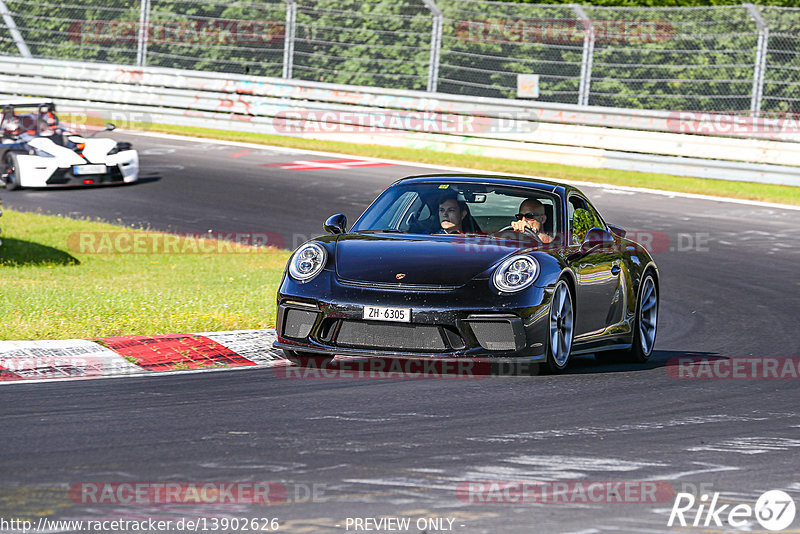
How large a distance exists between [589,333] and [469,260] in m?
1.22

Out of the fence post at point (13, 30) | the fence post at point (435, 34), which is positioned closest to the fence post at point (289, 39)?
the fence post at point (435, 34)

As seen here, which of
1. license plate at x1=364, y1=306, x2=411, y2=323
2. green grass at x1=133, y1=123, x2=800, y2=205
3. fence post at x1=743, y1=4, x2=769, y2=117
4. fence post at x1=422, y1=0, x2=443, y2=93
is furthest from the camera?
fence post at x1=422, y1=0, x2=443, y2=93

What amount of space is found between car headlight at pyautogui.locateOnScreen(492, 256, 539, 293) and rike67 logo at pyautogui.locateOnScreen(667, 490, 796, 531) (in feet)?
9.22

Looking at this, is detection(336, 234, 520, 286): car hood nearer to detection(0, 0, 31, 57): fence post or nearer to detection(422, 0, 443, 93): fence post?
detection(422, 0, 443, 93): fence post

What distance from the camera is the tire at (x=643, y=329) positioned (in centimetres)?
970

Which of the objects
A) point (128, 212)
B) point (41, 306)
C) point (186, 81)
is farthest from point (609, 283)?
point (186, 81)

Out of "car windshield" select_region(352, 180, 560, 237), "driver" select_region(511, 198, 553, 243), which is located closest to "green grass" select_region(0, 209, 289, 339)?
"car windshield" select_region(352, 180, 560, 237)

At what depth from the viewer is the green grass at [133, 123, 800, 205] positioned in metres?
20.4

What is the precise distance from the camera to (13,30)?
2816 centimetres

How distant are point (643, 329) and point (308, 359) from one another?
2640 millimetres

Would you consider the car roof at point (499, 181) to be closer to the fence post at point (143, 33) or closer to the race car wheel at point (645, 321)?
the race car wheel at point (645, 321)

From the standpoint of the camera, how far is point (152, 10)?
26.4 m

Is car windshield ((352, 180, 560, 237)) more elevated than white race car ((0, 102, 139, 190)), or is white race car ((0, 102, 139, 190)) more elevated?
car windshield ((352, 180, 560, 237))

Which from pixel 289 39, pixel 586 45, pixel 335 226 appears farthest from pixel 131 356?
pixel 289 39
